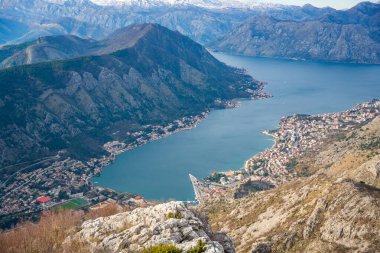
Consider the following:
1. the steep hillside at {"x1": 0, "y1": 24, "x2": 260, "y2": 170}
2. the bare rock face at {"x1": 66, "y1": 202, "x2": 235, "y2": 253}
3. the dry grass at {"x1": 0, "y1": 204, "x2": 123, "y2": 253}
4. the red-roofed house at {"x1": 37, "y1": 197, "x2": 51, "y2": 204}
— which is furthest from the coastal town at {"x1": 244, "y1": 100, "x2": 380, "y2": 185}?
the bare rock face at {"x1": 66, "y1": 202, "x2": 235, "y2": 253}

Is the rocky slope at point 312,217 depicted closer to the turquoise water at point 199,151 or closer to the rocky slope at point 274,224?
the rocky slope at point 274,224

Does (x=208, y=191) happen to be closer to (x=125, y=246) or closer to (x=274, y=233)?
A: (x=274, y=233)

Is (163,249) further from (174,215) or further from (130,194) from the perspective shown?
(130,194)

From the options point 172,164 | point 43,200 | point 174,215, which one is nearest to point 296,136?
point 172,164

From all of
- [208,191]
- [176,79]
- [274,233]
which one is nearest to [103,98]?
[176,79]

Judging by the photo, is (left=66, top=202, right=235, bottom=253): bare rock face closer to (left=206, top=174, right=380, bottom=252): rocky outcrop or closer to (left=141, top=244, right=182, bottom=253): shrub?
(left=141, top=244, right=182, bottom=253): shrub

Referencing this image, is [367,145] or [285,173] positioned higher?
[367,145]

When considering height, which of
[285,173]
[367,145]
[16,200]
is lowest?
[16,200]
